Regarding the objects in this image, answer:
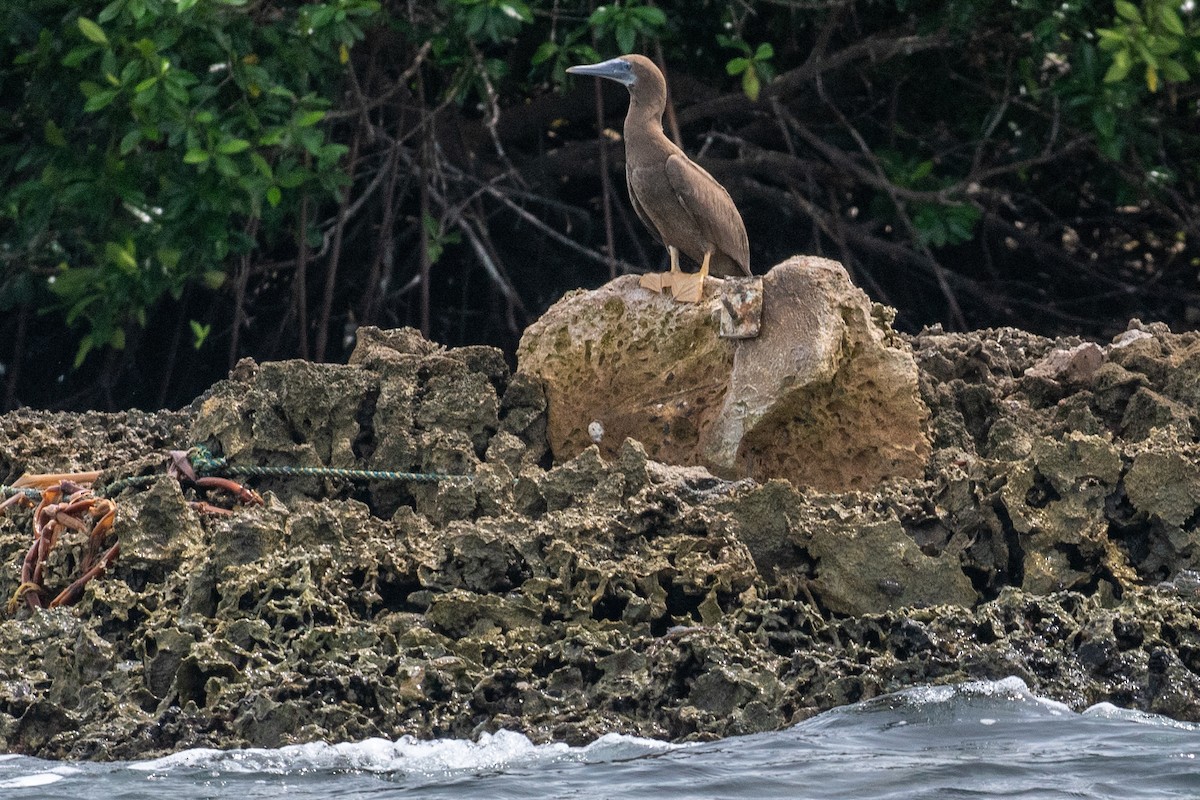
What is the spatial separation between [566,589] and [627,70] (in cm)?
246

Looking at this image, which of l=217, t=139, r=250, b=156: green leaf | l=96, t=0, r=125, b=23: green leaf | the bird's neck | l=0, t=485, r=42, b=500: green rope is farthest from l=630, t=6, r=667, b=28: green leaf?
l=0, t=485, r=42, b=500: green rope

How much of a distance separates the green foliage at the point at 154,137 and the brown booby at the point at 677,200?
142 cm

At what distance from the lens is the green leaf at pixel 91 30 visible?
6.64m

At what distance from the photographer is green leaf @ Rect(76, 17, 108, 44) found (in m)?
6.64

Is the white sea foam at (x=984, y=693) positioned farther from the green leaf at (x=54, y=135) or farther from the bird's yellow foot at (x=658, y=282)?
the green leaf at (x=54, y=135)

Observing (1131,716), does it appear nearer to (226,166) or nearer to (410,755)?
(410,755)

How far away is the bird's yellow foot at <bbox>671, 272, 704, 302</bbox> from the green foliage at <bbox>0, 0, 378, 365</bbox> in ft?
7.15

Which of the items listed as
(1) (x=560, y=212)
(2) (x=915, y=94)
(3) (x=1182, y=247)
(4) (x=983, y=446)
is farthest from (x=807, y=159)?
(4) (x=983, y=446)

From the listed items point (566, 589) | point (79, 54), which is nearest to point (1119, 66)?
point (79, 54)

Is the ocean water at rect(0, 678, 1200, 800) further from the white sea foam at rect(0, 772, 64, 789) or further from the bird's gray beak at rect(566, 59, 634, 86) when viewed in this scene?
the bird's gray beak at rect(566, 59, 634, 86)

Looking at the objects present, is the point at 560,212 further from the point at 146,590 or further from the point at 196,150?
the point at 146,590

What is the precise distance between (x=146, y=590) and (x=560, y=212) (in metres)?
5.44

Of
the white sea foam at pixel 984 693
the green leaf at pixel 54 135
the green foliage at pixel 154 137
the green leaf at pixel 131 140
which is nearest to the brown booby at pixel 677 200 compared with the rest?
the green foliage at pixel 154 137

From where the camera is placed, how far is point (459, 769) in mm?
3684
